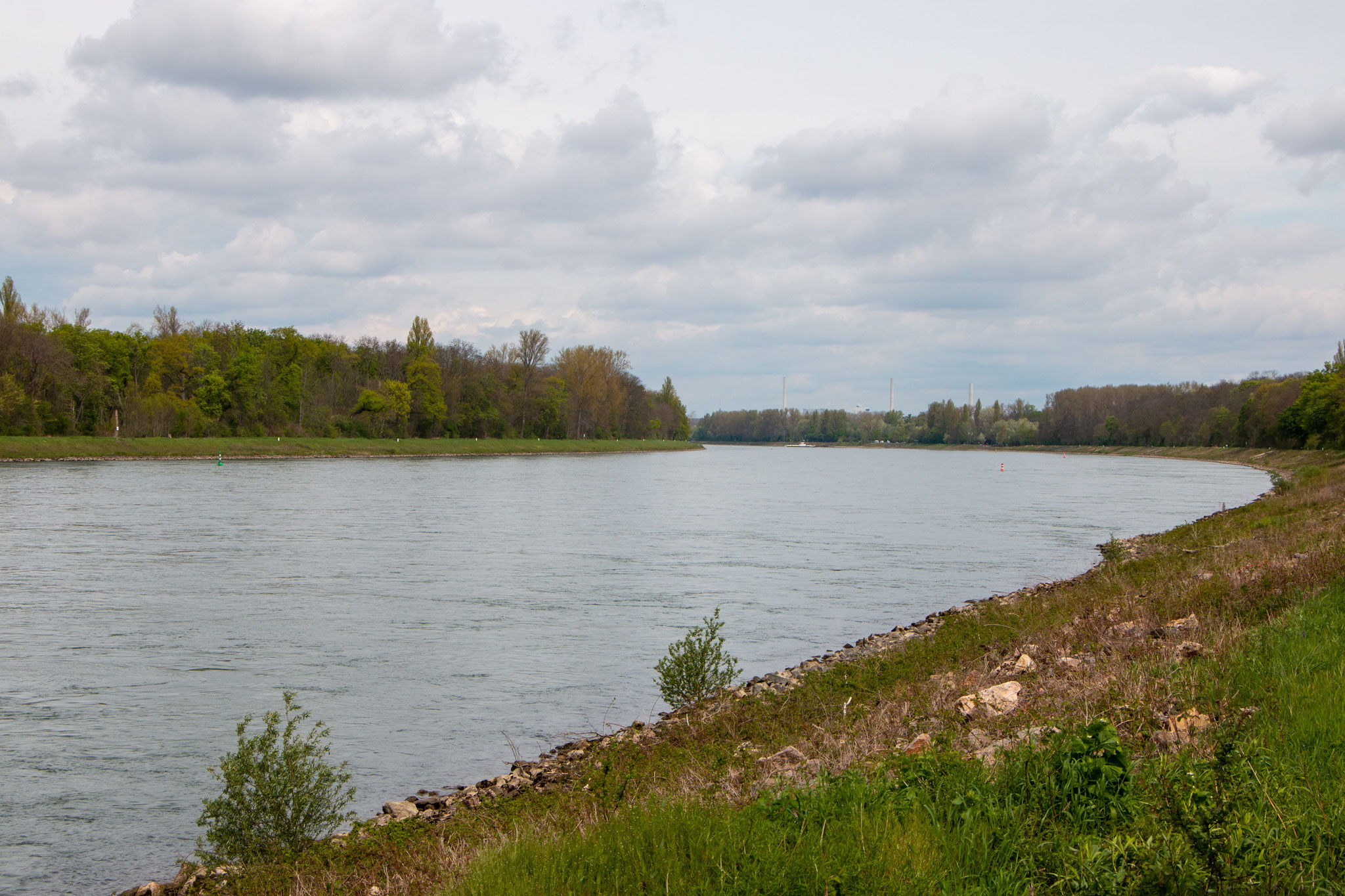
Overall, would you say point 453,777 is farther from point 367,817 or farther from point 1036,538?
point 1036,538

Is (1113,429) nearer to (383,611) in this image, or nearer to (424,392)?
(424,392)

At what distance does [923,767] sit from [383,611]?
17.6m

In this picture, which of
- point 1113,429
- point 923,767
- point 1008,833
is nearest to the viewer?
point 1008,833

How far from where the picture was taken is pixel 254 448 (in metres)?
98.6

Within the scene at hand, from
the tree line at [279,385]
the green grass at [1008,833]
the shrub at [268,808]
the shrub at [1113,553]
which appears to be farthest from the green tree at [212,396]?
the green grass at [1008,833]

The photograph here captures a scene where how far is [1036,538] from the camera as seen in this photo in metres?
39.2

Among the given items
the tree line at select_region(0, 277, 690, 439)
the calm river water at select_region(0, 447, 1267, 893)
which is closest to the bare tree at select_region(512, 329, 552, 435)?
the tree line at select_region(0, 277, 690, 439)

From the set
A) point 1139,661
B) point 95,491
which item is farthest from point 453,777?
point 95,491

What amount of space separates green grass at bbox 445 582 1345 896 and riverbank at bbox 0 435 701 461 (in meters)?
89.6

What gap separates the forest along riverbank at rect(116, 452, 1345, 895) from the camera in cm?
510

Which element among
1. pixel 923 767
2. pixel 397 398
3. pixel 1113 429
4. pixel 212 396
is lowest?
pixel 923 767

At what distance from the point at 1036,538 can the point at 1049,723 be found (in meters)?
34.7

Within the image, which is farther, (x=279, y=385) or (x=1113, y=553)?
(x=279, y=385)

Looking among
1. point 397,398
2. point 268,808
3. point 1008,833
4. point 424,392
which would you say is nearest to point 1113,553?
point 1008,833
